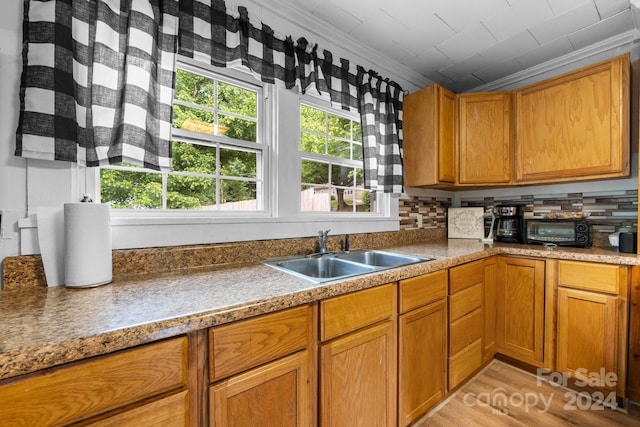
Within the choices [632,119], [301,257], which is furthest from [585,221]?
[301,257]

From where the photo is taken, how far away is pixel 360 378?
1.22m

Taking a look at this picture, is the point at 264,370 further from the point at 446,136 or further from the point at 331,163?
the point at 446,136

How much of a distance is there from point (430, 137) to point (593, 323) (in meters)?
1.61

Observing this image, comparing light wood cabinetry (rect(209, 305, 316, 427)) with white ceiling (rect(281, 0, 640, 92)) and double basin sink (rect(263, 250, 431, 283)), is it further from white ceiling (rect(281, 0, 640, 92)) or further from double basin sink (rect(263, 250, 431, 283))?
white ceiling (rect(281, 0, 640, 92))

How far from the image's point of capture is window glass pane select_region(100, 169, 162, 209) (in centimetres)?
130

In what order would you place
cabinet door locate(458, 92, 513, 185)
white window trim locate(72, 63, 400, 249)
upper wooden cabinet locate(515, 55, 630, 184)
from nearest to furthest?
white window trim locate(72, 63, 400, 249) → upper wooden cabinet locate(515, 55, 630, 184) → cabinet door locate(458, 92, 513, 185)

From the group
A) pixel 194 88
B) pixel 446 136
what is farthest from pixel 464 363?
pixel 194 88

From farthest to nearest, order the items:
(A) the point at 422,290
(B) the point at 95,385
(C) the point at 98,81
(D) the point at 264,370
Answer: (A) the point at 422,290 < (C) the point at 98,81 < (D) the point at 264,370 < (B) the point at 95,385

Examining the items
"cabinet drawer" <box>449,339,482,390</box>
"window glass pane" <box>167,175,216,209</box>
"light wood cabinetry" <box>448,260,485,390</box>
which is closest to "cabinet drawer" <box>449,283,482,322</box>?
"light wood cabinetry" <box>448,260,485,390</box>

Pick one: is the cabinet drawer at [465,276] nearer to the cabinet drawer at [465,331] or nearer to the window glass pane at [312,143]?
the cabinet drawer at [465,331]

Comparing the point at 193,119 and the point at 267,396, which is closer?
the point at 267,396

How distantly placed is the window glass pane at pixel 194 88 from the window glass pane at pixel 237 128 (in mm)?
113

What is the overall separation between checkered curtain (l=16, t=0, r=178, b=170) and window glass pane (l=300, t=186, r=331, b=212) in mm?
909

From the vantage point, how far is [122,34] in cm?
119
